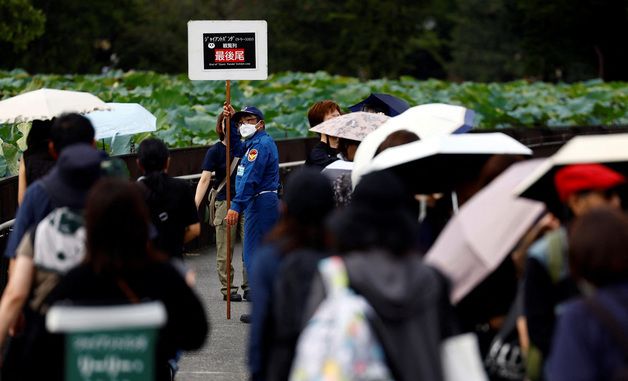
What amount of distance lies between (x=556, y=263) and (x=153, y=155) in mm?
4002

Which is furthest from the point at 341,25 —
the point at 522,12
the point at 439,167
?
the point at 439,167

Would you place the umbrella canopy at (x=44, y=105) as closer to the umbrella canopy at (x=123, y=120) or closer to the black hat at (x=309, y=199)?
the umbrella canopy at (x=123, y=120)

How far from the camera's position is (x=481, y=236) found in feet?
20.4

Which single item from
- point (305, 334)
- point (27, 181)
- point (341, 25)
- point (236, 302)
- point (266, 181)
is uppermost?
point (305, 334)

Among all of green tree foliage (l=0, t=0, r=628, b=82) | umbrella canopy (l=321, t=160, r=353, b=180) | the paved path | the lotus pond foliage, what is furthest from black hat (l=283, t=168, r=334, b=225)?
green tree foliage (l=0, t=0, r=628, b=82)

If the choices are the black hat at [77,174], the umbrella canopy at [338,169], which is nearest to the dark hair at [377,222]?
the black hat at [77,174]

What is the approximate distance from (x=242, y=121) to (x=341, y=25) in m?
91.0

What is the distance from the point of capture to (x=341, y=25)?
104000 mm

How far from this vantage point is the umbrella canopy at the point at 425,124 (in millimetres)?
8773

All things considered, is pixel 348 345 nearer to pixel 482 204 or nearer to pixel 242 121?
pixel 482 204

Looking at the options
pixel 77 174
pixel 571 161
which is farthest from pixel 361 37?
pixel 571 161

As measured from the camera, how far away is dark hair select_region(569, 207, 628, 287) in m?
4.95

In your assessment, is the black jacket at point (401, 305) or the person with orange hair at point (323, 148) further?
the person with orange hair at point (323, 148)

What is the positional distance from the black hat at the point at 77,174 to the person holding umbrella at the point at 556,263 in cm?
172
